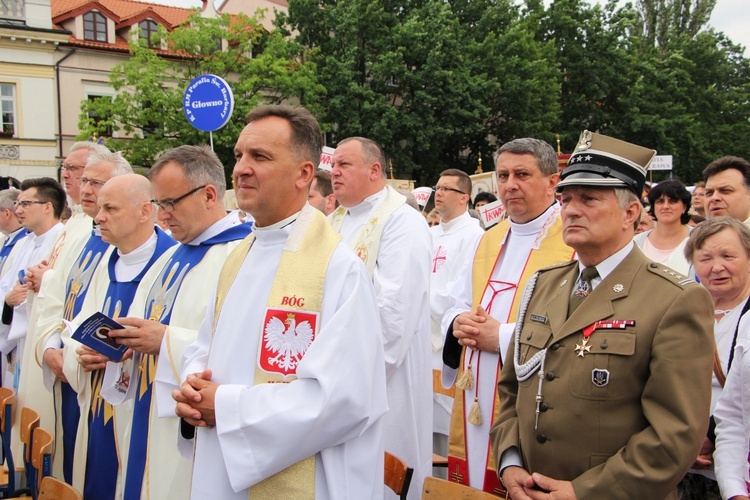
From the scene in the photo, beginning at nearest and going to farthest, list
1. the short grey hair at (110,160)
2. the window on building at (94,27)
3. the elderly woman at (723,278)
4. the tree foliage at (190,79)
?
the elderly woman at (723,278) < the short grey hair at (110,160) < the tree foliage at (190,79) < the window on building at (94,27)

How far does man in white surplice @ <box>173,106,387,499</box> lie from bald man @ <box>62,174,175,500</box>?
1.52m

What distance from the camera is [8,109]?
2861cm

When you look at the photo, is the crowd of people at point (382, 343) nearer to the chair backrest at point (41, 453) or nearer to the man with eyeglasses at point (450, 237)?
the chair backrest at point (41, 453)

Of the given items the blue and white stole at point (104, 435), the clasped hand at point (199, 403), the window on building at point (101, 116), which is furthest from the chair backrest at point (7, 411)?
the window on building at point (101, 116)

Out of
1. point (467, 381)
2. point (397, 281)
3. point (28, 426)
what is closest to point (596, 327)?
point (467, 381)

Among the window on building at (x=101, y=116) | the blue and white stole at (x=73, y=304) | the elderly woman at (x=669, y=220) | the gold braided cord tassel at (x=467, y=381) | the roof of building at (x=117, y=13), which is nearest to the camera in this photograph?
the gold braided cord tassel at (x=467, y=381)

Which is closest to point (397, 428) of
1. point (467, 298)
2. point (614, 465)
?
point (467, 298)

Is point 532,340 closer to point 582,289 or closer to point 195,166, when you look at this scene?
point 582,289

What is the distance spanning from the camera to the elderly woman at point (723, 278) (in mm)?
3309

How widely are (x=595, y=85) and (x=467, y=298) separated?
3197 centimetres

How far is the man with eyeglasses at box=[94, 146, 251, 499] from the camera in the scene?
3598 mm

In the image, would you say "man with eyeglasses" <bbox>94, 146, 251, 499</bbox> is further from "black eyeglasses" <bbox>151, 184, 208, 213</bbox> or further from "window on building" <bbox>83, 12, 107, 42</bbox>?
"window on building" <bbox>83, 12, 107, 42</bbox>

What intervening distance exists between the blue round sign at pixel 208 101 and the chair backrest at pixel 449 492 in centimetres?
641

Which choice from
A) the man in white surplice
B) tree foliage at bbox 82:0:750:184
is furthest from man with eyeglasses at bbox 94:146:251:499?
tree foliage at bbox 82:0:750:184
